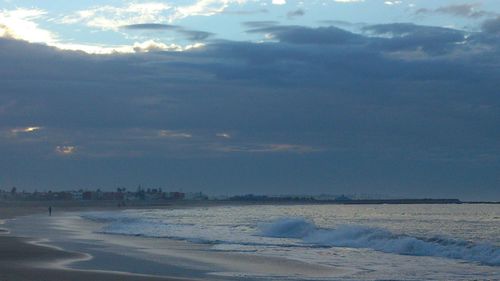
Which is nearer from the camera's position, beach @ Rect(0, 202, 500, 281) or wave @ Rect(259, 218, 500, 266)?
beach @ Rect(0, 202, 500, 281)

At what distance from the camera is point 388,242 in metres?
36.6

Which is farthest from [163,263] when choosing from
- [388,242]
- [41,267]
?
[388,242]

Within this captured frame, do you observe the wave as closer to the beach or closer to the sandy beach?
the beach

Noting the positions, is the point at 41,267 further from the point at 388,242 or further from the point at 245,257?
the point at 388,242

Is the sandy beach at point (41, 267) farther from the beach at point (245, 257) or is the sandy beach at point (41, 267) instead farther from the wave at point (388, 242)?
the wave at point (388, 242)

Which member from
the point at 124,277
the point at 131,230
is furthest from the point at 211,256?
the point at 131,230

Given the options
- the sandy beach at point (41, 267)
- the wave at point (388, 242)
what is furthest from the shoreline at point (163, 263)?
the wave at point (388, 242)

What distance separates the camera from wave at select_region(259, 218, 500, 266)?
31266 mm

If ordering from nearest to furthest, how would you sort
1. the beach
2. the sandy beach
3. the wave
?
1. the sandy beach
2. the beach
3. the wave

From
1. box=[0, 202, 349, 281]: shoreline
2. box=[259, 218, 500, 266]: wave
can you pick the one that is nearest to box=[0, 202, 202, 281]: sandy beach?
box=[0, 202, 349, 281]: shoreline

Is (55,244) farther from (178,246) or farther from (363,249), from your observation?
(363,249)

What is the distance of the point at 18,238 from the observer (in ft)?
131

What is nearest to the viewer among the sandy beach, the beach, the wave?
the sandy beach

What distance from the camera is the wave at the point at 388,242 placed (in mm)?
31266
